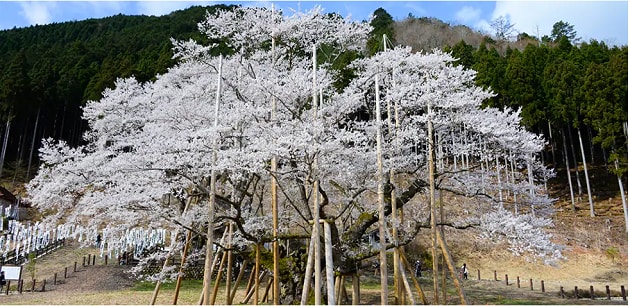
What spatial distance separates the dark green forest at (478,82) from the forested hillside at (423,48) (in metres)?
0.06

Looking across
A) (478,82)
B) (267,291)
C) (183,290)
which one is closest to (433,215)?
(267,291)

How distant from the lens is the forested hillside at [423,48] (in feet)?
72.1

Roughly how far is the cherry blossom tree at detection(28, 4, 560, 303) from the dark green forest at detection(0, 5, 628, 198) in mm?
9291

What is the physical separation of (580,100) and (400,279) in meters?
19.9

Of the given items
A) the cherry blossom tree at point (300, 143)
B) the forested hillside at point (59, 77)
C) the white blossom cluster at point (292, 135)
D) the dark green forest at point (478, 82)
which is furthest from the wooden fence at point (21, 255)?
the dark green forest at point (478, 82)

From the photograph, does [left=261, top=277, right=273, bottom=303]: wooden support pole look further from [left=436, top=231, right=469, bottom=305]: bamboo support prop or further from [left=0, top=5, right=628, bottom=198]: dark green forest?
[left=0, top=5, right=628, bottom=198]: dark green forest

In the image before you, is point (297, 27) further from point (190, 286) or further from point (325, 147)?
point (190, 286)

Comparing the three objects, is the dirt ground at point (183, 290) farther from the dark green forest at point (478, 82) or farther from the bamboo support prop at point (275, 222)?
the dark green forest at point (478, 82)

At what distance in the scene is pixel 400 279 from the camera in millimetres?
8992

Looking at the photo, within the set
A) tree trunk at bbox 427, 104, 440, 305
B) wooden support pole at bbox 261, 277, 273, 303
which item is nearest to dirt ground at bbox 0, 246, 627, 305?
wooden support pole at bbox 261, 277, 273, 303

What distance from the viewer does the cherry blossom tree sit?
8.88m

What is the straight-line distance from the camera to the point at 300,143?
7707 mm

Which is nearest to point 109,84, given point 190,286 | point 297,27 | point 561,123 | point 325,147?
point 190,286

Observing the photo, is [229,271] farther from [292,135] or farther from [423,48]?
[423,48]
